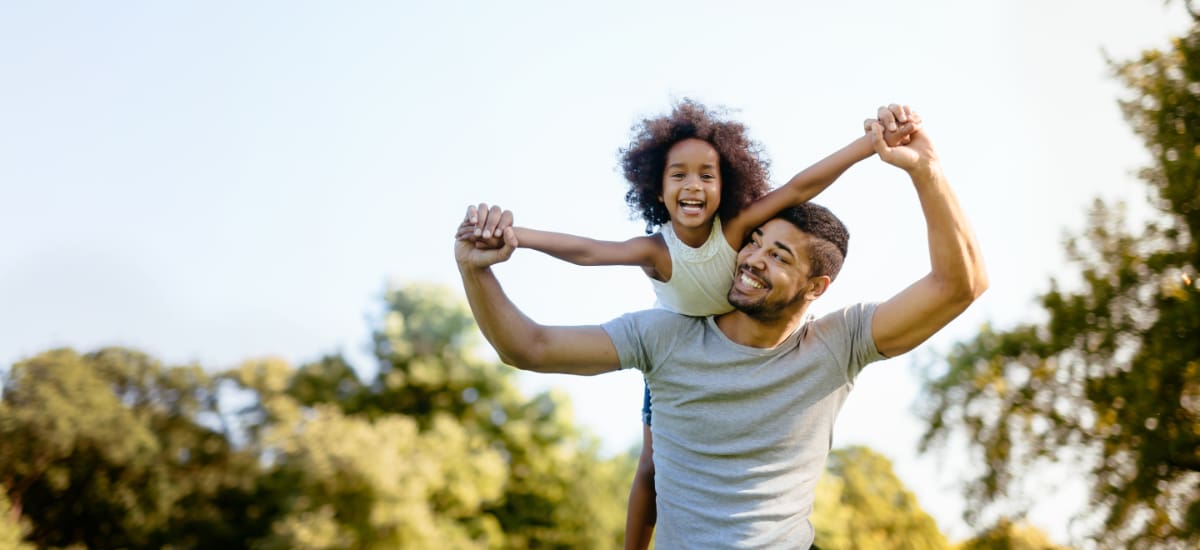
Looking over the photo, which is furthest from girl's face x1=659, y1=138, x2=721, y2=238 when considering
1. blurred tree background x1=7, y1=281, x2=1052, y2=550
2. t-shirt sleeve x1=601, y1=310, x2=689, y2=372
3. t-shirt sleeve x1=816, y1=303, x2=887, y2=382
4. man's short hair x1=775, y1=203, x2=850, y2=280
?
blurred tree background x1=7, y1=281, x2=1052, y2=550

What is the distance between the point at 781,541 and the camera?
11.1ft

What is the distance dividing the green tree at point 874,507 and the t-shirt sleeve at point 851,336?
22.9 m

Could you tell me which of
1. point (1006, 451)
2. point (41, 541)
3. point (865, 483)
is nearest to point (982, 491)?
point (1006, 451)

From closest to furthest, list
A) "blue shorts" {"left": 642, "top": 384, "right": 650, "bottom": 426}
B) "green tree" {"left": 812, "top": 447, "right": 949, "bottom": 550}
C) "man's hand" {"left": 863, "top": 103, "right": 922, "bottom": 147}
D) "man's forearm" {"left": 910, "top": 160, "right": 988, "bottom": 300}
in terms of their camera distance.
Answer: "man's forearm" {"left": 910, "top": 160, "right": 988, "bottom": 300} → "man's hand" {"left": 863, "top": 103, "right": 922, "bottom": 147} → "blue shorts" {"left": 642, "top": 384, "right": 650, "bottom": 426} → "green tree" {"left": 812, "top": 447, "right": 949, "bottom": 550}

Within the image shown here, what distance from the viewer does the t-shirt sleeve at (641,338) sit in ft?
11.3

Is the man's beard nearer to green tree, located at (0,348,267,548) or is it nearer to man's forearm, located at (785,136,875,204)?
man's forearm, located at (785,136,875,204)

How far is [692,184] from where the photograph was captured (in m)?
3.86

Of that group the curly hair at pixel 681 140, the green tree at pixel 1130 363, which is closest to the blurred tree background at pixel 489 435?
the green tree at pixel 1130 363

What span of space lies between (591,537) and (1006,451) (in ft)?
39.1

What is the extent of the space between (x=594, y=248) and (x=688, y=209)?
31 centimetres

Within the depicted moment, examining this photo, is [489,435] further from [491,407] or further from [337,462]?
[337,462]

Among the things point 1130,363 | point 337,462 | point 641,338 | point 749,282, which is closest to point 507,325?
point 641,338

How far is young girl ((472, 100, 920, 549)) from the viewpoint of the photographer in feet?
11.9

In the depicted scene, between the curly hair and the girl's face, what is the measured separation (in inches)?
1.4
